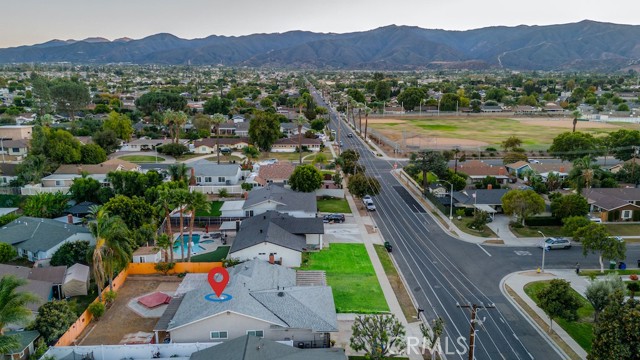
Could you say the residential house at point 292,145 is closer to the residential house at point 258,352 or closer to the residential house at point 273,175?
the residential house at point 273,175

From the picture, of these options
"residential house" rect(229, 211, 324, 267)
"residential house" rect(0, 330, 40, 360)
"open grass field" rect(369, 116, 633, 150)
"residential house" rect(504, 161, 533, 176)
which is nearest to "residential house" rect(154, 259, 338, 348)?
"residential house" rect(0, 330, 40, 360)

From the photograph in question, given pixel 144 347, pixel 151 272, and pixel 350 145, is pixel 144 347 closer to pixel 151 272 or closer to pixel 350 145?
pixel 151 272

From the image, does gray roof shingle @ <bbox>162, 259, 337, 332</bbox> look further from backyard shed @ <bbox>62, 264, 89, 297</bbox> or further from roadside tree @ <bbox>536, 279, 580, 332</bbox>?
roadside tree @ <bbox>536, 279, 580, 332</bbox>

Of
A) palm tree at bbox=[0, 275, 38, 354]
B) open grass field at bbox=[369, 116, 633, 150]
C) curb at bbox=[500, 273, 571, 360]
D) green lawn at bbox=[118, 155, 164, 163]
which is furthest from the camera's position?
open grass field at bbox=[369, 116, 633, 150]

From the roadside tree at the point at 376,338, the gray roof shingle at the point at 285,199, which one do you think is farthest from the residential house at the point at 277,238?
the roadside tree at the point at 376,338

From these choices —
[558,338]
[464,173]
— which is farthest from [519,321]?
[464,173]
